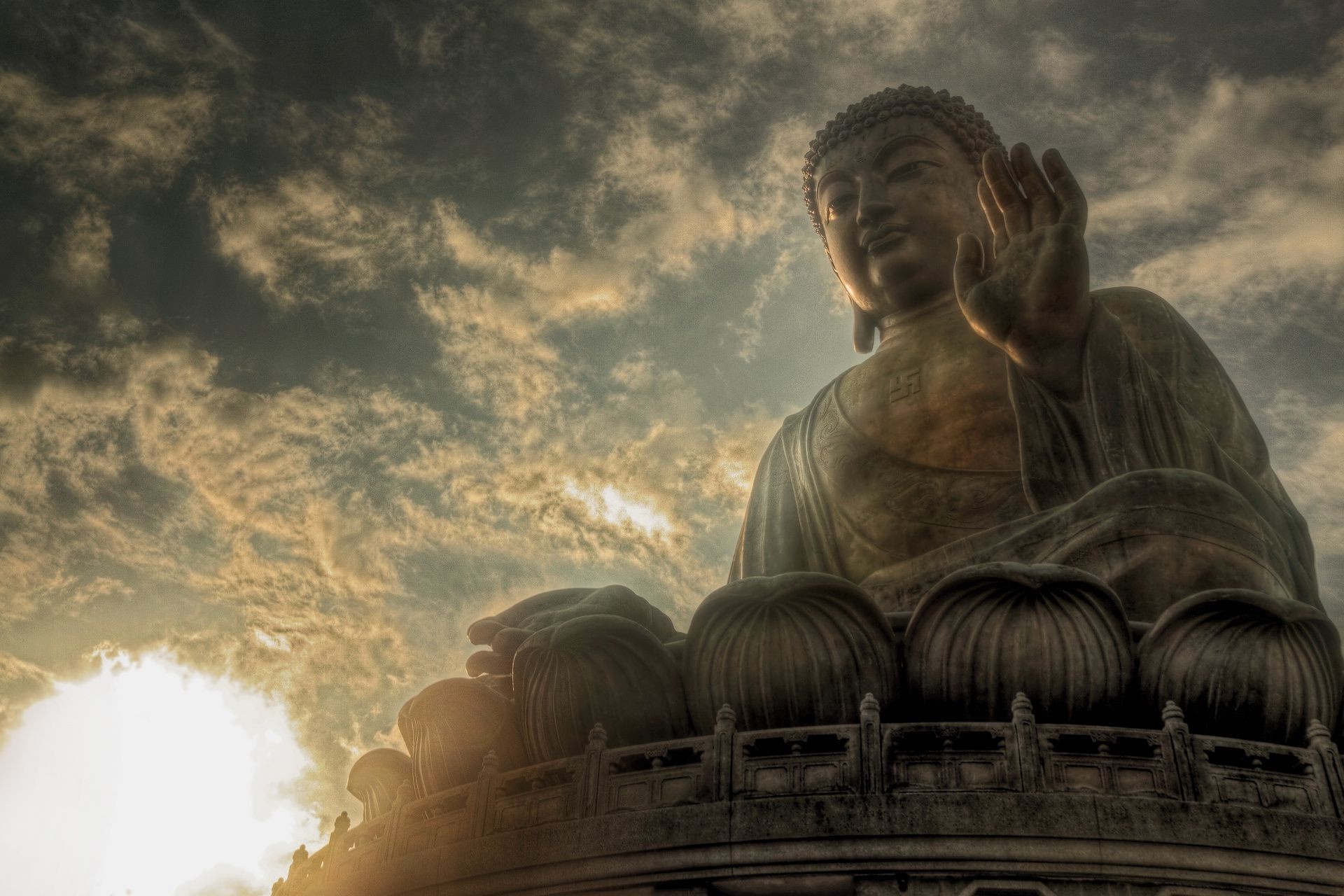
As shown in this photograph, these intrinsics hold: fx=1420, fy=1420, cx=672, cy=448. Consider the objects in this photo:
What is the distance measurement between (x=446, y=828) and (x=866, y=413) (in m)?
4.04

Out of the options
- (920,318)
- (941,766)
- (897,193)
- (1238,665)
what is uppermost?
(897,193)

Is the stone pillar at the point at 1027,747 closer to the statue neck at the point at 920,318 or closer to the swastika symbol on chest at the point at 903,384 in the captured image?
the swastika symbol on chest at the point at 903,384

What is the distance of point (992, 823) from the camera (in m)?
4.95

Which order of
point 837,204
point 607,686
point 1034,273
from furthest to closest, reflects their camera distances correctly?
point 837,204
point 1034,273
point 607,686

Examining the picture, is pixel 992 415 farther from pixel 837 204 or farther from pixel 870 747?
pixel 870 747

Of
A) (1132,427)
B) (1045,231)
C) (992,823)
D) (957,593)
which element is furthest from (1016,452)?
(992,823)

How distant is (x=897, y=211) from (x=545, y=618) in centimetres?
412

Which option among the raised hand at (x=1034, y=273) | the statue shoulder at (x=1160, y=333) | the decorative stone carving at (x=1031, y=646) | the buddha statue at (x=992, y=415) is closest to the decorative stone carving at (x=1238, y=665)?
the decorative stone carving at (x=1031, y=646)

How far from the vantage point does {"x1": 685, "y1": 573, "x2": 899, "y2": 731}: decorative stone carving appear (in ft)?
18.7

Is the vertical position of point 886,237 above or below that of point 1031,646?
above

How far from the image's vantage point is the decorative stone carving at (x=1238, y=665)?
18.1 ft

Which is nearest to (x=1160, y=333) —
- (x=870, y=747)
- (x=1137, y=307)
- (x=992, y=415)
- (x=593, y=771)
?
(x=1137, y=307)

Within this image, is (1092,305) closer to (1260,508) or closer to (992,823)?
(1260,508)

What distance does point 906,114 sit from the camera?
32.5 ft
